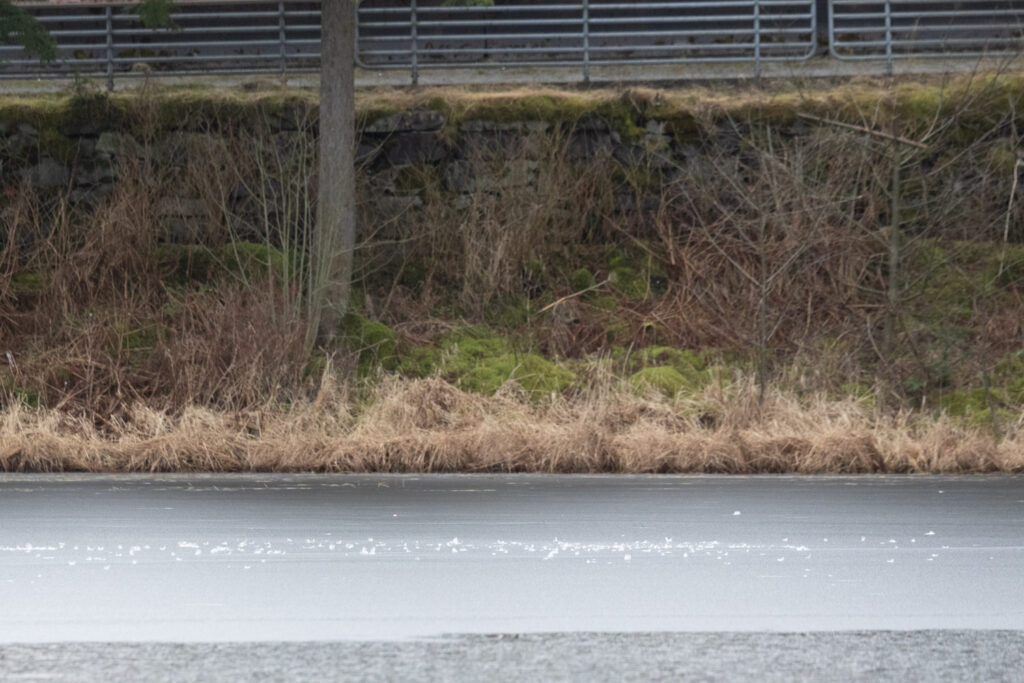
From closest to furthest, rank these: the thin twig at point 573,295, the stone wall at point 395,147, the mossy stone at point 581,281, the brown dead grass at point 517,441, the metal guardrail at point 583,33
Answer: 1. the brown dead grass at point 517,441
2. the thin twig at point 573,295
3. the mossy stone at point 581,281
4. the stone wall at point 395,147
5. the metal guardrail at point 583,33

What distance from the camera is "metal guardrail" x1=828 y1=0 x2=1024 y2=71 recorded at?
896 inches

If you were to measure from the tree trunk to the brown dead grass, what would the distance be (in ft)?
11.7

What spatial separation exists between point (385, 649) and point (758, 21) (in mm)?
18476

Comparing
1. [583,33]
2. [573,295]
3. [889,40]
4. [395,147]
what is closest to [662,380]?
[573,295]

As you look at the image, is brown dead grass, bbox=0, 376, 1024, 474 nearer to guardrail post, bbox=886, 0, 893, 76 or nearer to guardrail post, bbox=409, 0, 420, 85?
guardrail post, bbox=409, 0, 420, 85

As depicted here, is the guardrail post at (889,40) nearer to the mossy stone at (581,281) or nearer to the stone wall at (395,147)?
the stone wall at (395,147)

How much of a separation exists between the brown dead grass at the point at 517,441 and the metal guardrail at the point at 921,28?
1055 centimetres

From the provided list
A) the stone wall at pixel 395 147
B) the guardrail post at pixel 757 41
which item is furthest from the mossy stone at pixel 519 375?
the guardrail post at pixel 757 41

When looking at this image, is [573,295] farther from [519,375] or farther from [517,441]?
[517,441]

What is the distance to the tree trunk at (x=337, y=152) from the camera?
57.3ft

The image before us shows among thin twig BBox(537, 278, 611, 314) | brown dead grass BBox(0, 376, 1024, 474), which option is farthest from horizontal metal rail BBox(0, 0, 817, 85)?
brown dead grass BBox(0, 376, 1024, 474)

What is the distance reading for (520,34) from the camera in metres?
23.0

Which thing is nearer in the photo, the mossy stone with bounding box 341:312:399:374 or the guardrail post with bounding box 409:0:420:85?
the mossy stone with bounding box 341:312:399:374

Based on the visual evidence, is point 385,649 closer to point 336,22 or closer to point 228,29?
point 336,22
